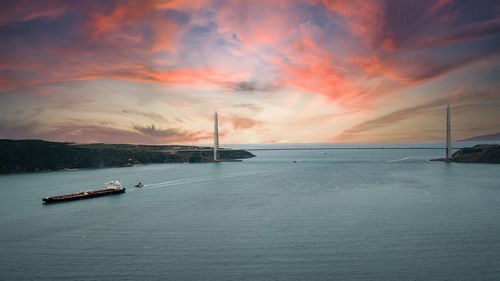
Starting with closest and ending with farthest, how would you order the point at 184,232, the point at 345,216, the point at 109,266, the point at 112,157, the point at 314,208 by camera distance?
1. the point at 109,266
2. the point at 184,232
3. the point at 345,216
4. the point at 314,208
5. the point at 112,157

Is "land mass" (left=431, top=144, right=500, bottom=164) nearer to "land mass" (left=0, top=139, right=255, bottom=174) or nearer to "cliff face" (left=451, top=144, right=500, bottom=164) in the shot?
"cliff face" (left=451, top=144, right=500, bottom=164)

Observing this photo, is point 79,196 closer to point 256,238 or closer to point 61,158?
point 256,238

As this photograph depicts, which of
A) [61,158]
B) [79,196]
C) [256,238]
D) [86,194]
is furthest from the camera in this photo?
[61,158]

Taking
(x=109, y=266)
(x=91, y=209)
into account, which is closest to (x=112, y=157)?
(x=91, y=209)

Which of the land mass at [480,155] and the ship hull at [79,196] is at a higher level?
the land mass at [480,155]

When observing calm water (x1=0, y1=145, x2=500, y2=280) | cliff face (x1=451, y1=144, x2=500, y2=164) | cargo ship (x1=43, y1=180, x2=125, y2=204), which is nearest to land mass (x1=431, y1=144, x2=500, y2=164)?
cliff face (x1=451, y1=144, x2=500, y2=164)

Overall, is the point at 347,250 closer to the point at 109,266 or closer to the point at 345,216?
the point at 345,216

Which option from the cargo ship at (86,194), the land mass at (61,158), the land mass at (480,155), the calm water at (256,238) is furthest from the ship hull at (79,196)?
the land mass at (480,155)

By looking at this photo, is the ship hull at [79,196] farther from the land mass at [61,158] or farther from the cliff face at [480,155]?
the cliff face at [480,155]

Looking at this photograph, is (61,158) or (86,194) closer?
(86,194)

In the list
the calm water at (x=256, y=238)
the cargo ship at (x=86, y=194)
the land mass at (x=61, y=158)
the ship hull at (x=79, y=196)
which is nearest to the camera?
the calm water at (x=256, y=238)

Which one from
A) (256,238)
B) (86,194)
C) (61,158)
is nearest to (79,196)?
(86,194)
